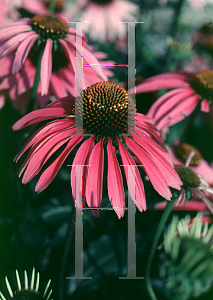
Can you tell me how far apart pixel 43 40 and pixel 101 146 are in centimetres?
18

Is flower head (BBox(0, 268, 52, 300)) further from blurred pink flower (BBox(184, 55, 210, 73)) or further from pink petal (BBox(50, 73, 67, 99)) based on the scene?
blurred pink flower (BBox(184, 55, 210, 73))

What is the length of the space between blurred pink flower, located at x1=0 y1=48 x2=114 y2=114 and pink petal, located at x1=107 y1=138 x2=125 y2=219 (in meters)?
0.14

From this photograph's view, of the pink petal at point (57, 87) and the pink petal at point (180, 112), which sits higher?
the pink petal at point (57, 87)

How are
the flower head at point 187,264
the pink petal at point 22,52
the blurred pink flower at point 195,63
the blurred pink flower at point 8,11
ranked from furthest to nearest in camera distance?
the blurred pink flower at point 195,63
the blurred pink flower at point 8,11
the pink petal at point 22,52
the flower head at point 187,264

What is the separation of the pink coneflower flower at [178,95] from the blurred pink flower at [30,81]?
0.09 m

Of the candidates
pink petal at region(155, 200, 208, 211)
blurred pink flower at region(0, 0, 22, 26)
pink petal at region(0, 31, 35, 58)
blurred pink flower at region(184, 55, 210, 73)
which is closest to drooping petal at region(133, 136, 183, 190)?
pink petal at region(155, 200, 208, 211)

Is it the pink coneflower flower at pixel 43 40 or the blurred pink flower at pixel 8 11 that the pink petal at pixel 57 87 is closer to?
the pink coneflower flower at pixel 43 40

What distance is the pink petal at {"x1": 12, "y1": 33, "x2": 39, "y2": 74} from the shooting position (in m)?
0.36

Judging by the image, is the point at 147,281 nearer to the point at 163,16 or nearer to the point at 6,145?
the point at 6,145

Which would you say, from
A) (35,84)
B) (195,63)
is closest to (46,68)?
(35,84)

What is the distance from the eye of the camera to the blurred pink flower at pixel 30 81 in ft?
1.34

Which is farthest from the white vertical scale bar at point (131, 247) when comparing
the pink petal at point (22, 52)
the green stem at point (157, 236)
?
the pink petal at point (22, 52)

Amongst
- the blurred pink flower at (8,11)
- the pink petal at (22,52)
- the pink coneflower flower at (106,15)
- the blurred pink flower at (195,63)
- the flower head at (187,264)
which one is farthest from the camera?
the blurred pink flower at (195,63)

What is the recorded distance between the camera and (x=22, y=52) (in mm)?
364
